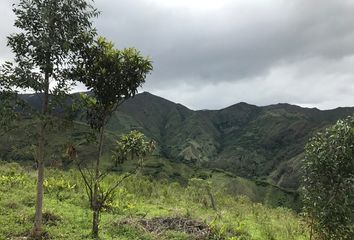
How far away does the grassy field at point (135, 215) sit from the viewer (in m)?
19.6

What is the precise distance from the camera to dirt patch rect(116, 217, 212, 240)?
2025cm

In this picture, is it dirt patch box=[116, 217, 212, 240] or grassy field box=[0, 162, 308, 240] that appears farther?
dirt patch box=[116, 217, 212, 240]

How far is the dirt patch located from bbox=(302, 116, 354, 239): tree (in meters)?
5.18

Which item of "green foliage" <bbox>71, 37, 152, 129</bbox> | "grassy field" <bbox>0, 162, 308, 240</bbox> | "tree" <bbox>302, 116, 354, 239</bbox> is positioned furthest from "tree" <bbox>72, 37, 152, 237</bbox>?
"tree" <bbox>302, 116, 354, 239</bbox>

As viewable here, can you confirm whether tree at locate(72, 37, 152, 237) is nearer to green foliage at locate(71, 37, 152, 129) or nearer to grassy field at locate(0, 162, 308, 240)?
green foliage at locate(71, 37, 152, 129)

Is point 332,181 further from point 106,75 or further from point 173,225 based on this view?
point 106,75

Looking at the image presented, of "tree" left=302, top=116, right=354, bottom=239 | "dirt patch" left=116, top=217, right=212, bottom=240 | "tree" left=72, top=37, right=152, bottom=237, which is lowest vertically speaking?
"dirt patch" left=116, top=217, right=212, bottom=240

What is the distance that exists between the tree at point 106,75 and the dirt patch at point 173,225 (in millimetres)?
3040

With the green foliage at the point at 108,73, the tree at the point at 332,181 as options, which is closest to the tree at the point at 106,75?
the green foliage at the point at 108,73

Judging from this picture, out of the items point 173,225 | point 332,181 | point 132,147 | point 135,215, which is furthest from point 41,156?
point 332,181

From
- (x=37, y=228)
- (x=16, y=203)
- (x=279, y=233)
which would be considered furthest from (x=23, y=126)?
(x=279, y=233)

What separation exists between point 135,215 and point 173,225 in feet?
9.66

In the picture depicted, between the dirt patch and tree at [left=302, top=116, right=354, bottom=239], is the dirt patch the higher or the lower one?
the lower one

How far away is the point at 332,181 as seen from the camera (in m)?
17.7
